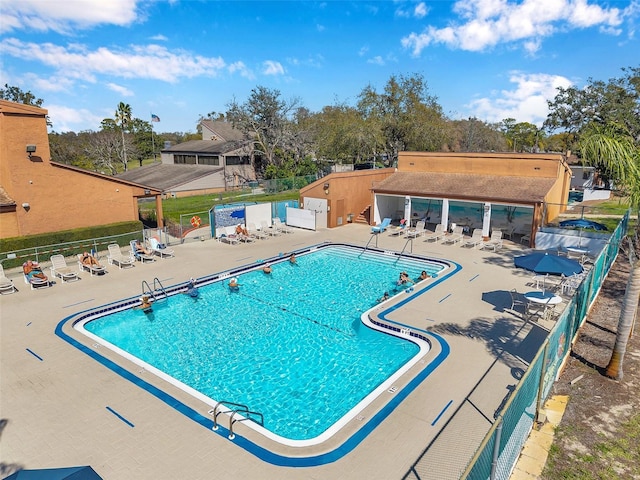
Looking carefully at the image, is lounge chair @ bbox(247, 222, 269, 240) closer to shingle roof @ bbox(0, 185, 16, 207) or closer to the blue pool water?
the blue pool water

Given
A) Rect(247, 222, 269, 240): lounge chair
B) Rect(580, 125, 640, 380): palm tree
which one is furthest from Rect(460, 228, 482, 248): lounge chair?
Rect(580, 125, 640, 380): palm tree

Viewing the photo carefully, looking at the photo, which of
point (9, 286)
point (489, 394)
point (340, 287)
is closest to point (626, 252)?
point (340, 287)

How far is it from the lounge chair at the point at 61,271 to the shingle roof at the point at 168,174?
2425cm

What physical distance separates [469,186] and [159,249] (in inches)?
724

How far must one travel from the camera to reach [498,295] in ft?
51.8

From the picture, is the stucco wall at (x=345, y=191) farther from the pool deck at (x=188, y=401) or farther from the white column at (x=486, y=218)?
the pool deck at (x=188, y=401)

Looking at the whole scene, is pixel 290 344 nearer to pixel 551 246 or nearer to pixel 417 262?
pixel 417 262

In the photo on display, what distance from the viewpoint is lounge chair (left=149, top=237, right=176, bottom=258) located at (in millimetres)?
20922

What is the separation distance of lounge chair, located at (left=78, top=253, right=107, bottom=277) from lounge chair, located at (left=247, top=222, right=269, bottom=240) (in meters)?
8.99

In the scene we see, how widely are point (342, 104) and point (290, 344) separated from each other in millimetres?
53751

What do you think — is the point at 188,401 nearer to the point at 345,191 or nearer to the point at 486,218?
the point at 486,218

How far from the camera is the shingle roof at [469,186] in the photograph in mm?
23328

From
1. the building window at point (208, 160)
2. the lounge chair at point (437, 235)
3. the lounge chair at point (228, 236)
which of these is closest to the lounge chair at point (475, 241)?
the lounge chair at point (437, 235)

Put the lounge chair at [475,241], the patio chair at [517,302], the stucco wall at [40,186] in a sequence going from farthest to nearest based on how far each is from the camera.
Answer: the lounge chair at [475,241] < the stucco wall at [40,186] < the patio chair at [517,302]
